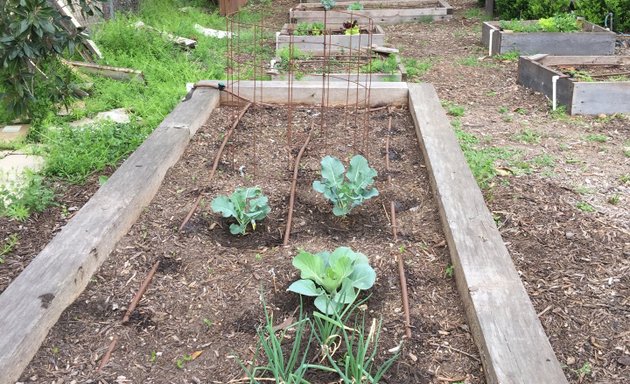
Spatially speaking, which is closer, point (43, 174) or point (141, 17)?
point (43, 174)

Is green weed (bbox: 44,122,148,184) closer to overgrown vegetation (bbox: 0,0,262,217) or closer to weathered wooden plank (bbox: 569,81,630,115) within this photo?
overgrown vegetation (bbox: 0,0,262,217)

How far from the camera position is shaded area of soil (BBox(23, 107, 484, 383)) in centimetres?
180

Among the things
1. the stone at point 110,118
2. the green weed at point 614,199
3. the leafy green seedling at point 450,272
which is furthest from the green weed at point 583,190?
the stone at point 110,118

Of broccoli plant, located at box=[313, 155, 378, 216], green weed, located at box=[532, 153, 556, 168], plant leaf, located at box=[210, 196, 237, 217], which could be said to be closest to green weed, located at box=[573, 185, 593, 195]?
green weed, located at box=[532, 153, 556, 168]

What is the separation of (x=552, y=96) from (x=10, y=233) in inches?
170

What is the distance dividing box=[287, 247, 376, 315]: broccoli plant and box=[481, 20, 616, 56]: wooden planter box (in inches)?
223

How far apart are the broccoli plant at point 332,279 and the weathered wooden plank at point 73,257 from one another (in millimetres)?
725

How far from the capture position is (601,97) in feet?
16.3

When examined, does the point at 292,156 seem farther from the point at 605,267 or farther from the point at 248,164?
the point at 605,267

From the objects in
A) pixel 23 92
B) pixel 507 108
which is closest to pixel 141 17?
pixel 23 92

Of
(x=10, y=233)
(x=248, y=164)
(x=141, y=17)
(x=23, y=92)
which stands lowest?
(x=10, y=233)

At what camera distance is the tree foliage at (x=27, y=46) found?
394cm

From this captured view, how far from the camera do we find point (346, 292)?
1948 millimetres

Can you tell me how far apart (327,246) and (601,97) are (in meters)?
3.51
